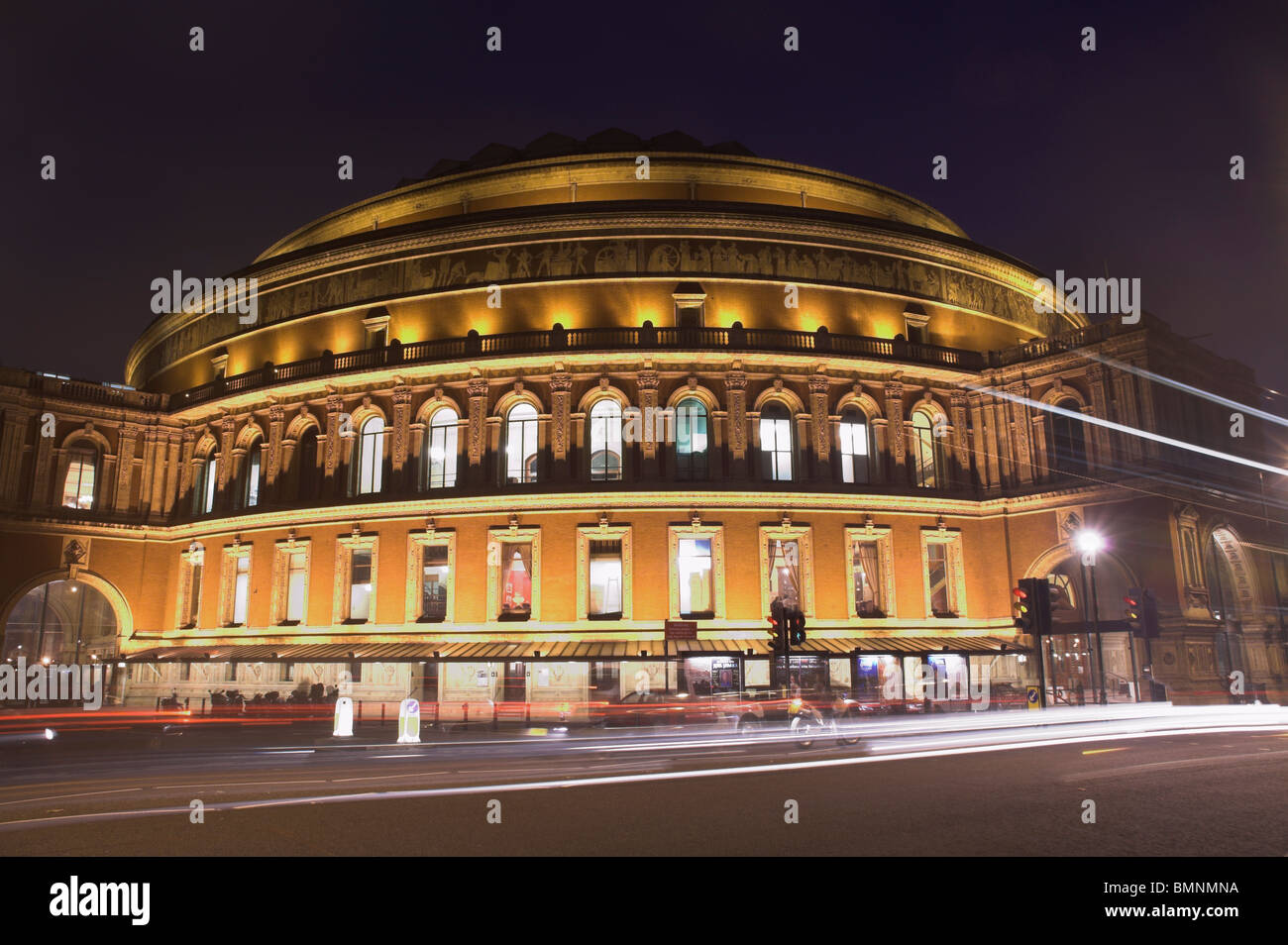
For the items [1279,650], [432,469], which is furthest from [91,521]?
[1279,650]

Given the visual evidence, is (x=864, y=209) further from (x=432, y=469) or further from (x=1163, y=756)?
(x=1163, y=756)

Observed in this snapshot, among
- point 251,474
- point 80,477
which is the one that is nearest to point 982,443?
point 251,474

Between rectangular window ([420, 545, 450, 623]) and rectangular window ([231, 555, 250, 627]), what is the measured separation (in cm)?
971

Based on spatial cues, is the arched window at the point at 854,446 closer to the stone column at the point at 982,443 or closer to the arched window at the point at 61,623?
the stone column at the point at 982,443

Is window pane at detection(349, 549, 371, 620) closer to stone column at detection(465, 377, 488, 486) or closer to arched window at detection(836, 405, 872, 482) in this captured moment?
stone column at detection(465, 377, 488, 486)

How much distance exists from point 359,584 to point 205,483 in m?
12.3

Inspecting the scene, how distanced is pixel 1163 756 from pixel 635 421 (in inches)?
879

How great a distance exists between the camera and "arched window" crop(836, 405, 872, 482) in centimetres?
3759

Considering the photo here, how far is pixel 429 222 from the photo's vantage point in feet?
132

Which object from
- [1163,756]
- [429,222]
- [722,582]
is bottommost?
[1163,756]

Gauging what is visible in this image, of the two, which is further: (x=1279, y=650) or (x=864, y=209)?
(x=864, y=209)

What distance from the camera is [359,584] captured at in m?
38.0

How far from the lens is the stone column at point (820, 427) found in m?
36.8
